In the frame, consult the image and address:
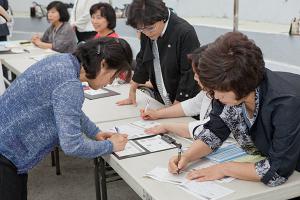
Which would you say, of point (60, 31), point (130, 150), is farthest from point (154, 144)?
point (60, 31)

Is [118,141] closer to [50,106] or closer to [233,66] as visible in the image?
[50,106]

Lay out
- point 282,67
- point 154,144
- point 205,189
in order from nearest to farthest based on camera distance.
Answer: point 205,189 < point 154,144 < point 282,67

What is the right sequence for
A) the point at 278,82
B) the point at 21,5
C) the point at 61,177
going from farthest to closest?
the point at 21,5, the point at 61,177, the point at 278,82

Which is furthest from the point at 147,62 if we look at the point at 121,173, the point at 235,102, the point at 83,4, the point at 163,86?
the point at 83,4

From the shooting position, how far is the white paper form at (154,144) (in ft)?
5.94

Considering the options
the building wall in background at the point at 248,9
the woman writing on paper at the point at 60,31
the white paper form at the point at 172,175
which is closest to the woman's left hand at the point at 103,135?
the white paper form at the point at 172,175

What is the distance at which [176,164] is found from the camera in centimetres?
156

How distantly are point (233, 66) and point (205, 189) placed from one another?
0.43m

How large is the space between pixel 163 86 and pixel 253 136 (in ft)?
3.56

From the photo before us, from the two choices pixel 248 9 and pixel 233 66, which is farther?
pixel 248 9

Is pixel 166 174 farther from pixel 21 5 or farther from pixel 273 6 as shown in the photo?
pixel 21 5

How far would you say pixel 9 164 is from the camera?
1.64 meters

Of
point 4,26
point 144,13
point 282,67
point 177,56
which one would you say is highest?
point 144,13

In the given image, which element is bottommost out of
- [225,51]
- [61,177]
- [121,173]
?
[61,177]
